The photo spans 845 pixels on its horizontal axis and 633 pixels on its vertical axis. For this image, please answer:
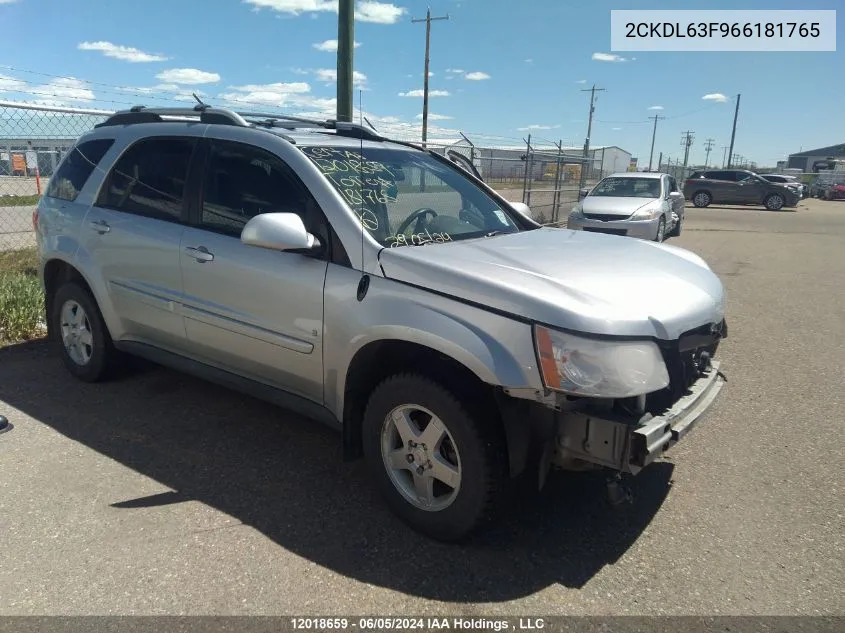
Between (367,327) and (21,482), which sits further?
(21,482)

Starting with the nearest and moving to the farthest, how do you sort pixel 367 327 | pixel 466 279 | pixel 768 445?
pixel 466 279 < pixel 367 327 < pixel 768 445

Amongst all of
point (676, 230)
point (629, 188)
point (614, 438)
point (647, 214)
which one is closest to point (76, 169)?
point (614, 438)

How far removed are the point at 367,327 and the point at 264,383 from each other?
96 cm

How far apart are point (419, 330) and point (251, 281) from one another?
3.80ft

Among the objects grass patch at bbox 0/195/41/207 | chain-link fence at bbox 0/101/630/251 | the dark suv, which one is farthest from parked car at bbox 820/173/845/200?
grass patch at bbox 0/195/41/207

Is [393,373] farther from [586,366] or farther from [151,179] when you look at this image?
[151,179]

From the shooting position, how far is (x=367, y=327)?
9.44ft

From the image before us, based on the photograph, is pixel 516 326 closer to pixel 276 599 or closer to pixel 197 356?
→ pixel 276 599

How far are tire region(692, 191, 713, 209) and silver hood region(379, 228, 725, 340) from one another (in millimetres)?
28466

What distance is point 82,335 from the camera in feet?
15.1

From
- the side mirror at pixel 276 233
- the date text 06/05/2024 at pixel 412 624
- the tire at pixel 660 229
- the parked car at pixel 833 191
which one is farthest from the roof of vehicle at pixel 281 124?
the parked car at pixel 833 191

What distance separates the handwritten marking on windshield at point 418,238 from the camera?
3.09 metres

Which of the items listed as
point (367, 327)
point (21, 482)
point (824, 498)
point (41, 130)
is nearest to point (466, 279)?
point (367, 327)

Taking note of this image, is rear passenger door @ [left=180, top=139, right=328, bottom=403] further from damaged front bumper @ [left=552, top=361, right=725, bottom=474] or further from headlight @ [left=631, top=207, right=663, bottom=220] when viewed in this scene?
headlight @ [left=631, top=207, right=663, bottom=220]
